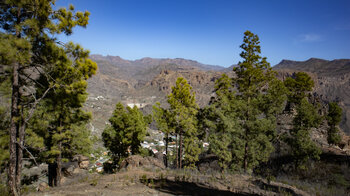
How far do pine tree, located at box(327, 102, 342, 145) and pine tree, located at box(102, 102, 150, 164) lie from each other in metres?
25.3

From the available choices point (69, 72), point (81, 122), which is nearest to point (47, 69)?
point (69, 72)

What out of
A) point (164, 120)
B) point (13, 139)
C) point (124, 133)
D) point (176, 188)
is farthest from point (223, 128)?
point (13, 139)

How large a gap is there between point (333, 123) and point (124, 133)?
29796 mm

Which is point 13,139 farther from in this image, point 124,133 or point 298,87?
point 298,87

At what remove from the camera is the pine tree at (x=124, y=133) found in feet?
63.9

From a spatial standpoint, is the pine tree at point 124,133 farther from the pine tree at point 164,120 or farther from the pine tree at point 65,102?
the pine tree at point 65,102

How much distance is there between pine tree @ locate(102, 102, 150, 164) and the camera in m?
19.5

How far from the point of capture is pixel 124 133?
19.7 meters

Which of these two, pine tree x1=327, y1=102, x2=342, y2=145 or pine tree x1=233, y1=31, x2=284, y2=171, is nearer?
pine tree x1=233, y1=31, x2=284, y2=171

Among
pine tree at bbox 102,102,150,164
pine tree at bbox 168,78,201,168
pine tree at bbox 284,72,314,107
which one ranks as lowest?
pine tree at bbox 102,102,150,164

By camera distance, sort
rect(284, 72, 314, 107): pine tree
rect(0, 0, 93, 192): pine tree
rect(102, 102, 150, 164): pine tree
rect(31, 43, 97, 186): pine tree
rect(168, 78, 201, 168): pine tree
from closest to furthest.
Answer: rect(0, 0, 93, 192): pine tree < rect(31, 43, 97, 186): pine tree < rect(168, 78, 201, 168): pine tree < rect(102, 102, 150, 164): pine tree < rect(284, 72, 314, 107): pine tree

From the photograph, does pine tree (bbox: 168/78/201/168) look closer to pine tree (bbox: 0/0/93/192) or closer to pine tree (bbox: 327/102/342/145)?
pine tree (bbox: 0/0/93/192)

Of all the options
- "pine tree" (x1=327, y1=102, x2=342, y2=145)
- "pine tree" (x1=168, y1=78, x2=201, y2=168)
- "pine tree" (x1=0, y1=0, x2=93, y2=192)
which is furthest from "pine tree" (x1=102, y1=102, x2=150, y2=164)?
"pine tree" (x1=327, y1=102, x2=342, y2=145)

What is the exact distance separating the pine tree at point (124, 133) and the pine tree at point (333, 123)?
2529 cm
